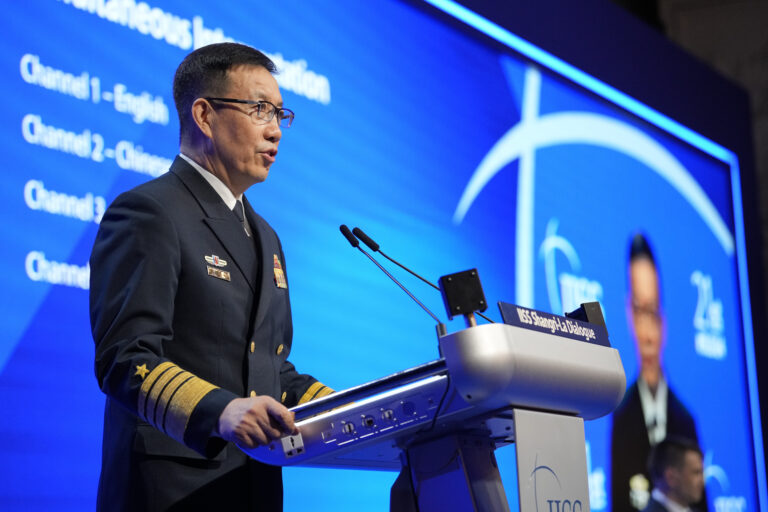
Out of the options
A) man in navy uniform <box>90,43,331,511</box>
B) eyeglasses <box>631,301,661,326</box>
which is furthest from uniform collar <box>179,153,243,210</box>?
eyeglasses <box>631,301,661,326</box>

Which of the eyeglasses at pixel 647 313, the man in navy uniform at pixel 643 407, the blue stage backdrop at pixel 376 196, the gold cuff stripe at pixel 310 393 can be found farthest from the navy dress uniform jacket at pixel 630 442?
the gold cuff stripe at pixel 310 393

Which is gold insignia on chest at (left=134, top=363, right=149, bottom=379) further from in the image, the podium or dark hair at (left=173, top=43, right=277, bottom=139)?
dark hair at (left=173, top=43, right=277, bottom=139)

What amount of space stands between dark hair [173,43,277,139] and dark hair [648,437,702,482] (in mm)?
3271

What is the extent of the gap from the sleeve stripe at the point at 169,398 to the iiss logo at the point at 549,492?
565 millimetres

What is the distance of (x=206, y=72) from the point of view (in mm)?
2148

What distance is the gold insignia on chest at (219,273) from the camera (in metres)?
1.93

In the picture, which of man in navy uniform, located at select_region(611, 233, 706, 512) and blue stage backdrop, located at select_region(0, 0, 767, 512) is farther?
man in navy uniform, located at select_region(611, 233, 706, 512)

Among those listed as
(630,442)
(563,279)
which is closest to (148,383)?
(563,279)

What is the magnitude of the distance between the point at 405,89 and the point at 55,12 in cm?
156

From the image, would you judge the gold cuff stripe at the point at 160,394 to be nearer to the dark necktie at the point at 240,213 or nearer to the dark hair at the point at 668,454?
the dark necktie at the point at 240,213

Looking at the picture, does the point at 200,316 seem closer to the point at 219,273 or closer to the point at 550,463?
the point at 219,273

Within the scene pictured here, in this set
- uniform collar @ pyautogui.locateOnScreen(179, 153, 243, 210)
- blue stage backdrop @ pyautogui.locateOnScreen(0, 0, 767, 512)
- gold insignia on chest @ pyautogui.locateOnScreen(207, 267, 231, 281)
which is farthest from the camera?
blue stage backdrop @ pyautogui.locateOnScreen(0, 0, 767, 512)

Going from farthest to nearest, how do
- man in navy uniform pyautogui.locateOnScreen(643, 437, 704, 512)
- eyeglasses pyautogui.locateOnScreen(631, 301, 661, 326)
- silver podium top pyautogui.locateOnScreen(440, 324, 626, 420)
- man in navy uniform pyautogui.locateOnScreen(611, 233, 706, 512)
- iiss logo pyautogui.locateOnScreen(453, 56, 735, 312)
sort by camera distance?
1. eyeglasses pyautogui.locateOnScreen(631, 301, 661, 326)
2. man in navy uniform pyautogui.locateOnScreen(643, 437, 704, 512)
3. man in navy uniform pyautogui.locateOnScreen(611, 233, 706, 512)
4. iiss logo pyautogui.locateOnScreen(453, 56, 735, 312)
5. silver podium top pyautogui.locateOnScreen(440, 324, 626, 420)

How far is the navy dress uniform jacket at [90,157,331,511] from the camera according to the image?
1661 millimetres
